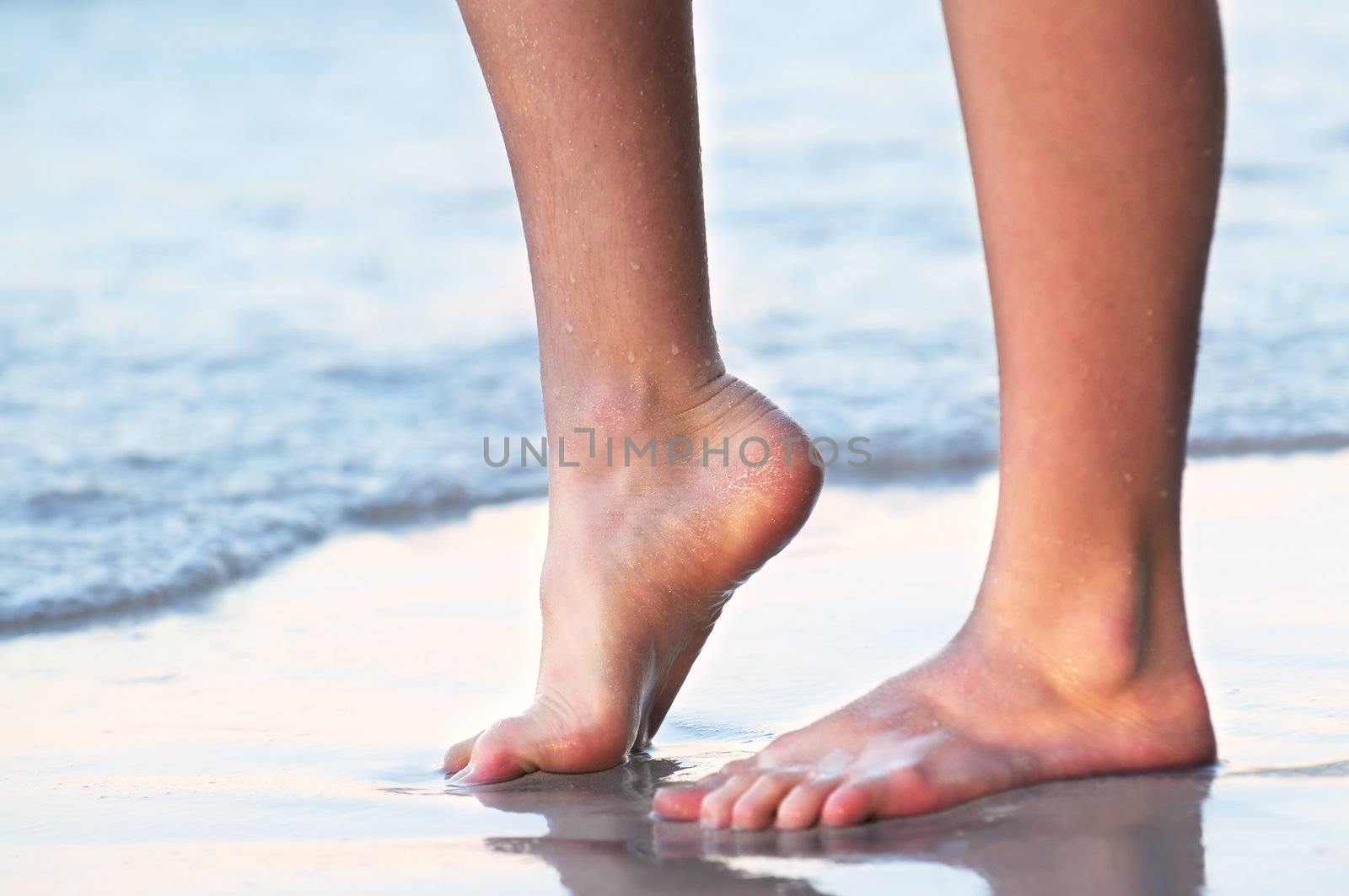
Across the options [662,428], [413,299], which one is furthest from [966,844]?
[413,299]

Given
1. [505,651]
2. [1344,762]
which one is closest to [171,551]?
[505,651]

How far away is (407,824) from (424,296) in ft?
8.97

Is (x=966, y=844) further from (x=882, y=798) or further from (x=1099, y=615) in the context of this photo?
(x=1099, y=615)

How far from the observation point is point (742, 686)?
148cm

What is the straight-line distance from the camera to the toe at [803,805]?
1063mm

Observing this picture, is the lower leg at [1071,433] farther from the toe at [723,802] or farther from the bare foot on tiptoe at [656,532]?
the bare foot on tiptoe at [656,532]

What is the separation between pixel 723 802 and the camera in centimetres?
108

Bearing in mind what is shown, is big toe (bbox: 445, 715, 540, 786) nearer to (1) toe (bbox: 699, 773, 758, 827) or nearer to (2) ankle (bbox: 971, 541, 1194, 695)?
(1) toe (bbox: 699, 773, 758, 827)

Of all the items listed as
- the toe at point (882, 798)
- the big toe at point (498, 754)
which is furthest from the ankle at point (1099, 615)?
the big toe at point (498, 754)

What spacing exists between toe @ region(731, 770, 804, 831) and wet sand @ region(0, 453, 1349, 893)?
0.02 m

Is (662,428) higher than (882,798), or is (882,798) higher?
(662,428)

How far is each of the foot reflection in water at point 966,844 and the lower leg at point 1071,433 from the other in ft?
0.08

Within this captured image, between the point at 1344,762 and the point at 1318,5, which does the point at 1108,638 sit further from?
the point at 1318,5

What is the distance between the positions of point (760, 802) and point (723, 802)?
0.08 feet
